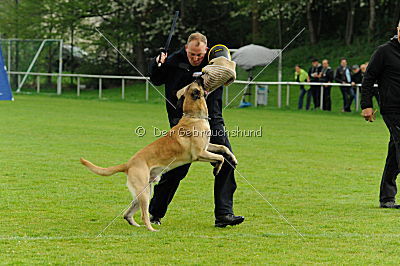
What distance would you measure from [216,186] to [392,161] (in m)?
2.69

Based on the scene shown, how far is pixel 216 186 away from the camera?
845 cm

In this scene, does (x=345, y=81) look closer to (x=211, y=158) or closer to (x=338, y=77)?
(x=338, y=77)

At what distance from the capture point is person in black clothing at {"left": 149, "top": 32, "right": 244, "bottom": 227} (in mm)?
8219

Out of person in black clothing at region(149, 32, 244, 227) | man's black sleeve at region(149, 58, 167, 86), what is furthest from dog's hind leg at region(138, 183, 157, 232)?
man's black sleeve at region(149, 58, 167, 86)

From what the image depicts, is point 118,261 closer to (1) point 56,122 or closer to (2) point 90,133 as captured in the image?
(2) point 90,133

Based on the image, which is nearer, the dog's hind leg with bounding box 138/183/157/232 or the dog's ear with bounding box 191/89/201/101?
the dog's hind leg with bounding box 138/183/157/232

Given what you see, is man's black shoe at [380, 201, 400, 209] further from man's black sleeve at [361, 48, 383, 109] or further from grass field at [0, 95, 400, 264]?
man's black sleeve at [361, 48, 383, 109]

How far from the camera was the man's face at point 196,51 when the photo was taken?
812 centimetres

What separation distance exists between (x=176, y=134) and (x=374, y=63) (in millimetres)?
3063

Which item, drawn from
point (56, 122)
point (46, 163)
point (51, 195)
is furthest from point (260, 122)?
point (51, 195)

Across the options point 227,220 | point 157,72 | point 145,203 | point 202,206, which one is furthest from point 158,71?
point 202,206

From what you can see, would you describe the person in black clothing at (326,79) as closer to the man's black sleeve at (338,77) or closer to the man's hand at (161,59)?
the man's black sleeve at (338,77)

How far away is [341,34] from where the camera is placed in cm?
4344

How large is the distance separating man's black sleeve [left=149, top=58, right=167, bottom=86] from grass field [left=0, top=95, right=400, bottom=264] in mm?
1635
